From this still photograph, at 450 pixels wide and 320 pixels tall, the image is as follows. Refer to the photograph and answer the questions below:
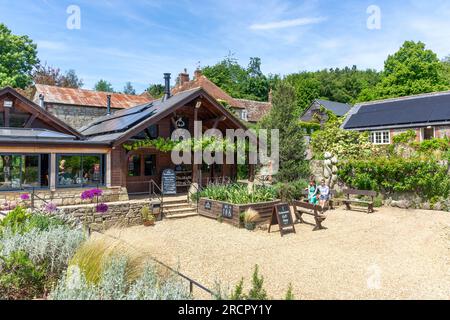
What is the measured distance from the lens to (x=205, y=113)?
19.1 metres

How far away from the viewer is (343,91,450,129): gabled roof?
24094 millimetres

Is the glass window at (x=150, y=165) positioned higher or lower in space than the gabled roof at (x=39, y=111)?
lower

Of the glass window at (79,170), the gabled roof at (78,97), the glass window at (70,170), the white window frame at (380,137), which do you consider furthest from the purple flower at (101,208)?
the white window frame at (380,137)

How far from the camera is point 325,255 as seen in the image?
8.70 metres

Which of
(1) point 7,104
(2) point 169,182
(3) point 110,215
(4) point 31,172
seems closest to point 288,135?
(2) point 169,182

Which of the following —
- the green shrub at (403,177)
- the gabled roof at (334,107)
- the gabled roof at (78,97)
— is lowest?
the green shrub at (403,177)

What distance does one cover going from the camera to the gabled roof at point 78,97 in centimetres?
2832

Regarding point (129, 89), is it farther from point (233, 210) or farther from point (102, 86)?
point (233, 210)

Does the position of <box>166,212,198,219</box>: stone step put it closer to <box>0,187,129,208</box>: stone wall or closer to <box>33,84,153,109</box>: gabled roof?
<box>0,187,129,208</box>: stone wall

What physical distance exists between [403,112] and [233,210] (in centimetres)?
2099

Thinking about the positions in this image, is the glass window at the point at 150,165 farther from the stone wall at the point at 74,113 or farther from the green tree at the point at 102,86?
the green tree at the point at 102,86

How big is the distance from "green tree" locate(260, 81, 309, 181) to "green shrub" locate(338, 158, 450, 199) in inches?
119

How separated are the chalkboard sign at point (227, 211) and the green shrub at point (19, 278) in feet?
25.7
